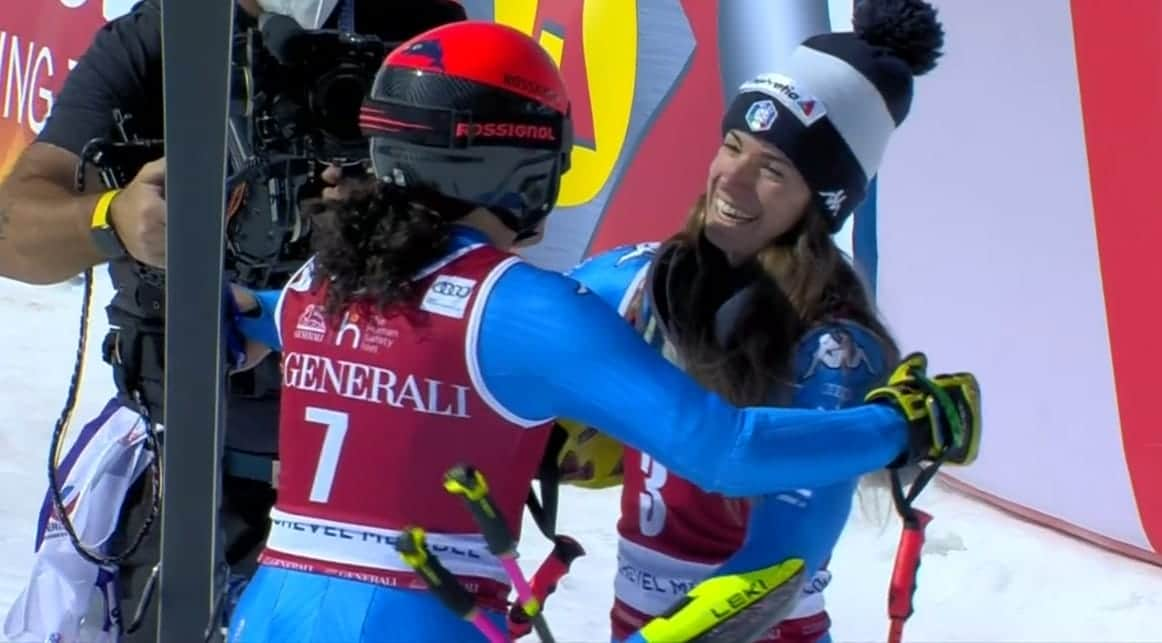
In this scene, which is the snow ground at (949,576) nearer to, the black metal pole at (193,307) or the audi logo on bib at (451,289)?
the black metal pole at (193,307)

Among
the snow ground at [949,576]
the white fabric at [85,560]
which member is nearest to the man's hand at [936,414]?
the white fabric at [85,560]

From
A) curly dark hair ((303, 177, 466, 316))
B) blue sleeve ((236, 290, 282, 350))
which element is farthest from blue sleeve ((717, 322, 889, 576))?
blue sleeve ((236, 290, 282, 350))

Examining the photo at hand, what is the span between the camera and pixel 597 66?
516 centimetres

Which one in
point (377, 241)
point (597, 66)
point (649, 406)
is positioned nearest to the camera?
point (649, 406)

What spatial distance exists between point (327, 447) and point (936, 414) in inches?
26.1

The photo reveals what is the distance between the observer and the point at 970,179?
4.22 m

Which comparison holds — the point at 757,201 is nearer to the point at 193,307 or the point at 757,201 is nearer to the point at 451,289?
the point at 451,289

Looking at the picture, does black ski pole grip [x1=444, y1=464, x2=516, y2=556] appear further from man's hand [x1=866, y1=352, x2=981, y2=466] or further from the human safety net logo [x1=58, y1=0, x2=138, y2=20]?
the human safety net logo [x1=58, y1=0, x2=138, y2=20]

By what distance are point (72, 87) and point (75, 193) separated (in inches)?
7.5

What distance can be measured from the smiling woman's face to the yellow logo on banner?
304cm

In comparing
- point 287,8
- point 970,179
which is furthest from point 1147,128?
point 287,8

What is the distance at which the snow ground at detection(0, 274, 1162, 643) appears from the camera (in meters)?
3.95

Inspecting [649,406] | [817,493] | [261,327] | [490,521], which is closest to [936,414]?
[817,493]

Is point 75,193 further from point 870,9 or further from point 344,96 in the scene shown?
point 870,9
